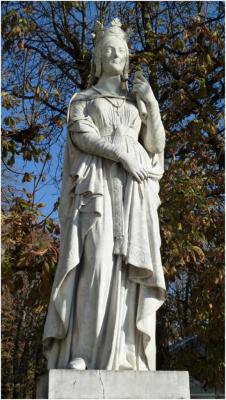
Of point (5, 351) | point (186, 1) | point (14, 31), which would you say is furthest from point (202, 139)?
point (5, 351)

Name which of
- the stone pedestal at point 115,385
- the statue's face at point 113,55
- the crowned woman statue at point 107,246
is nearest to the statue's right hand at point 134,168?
the crowned woman statue at point 107,246

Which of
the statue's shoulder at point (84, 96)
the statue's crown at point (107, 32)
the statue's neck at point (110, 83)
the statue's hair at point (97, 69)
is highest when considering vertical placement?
the statue's crown at point (107, 32)

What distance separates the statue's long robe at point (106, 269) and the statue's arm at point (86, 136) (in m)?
0.02

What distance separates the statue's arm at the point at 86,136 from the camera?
23.5ft

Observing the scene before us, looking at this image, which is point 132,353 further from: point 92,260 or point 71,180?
point 71,180

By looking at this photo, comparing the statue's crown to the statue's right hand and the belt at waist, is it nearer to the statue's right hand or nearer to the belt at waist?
the belt at waist

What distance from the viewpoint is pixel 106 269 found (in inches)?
268

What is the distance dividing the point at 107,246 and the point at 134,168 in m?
0.79

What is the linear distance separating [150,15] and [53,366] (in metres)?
8.91

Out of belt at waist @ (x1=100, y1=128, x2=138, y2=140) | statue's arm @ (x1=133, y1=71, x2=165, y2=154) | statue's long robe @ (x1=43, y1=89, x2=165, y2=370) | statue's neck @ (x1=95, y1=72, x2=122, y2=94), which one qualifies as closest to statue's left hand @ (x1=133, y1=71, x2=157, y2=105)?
statue's arm @ (x1=133, y1=71, x2=165, y2=154)

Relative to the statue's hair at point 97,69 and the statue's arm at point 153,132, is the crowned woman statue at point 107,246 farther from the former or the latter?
the statue's hair at point 97,69

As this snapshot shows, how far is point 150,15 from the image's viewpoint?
46.6 ft

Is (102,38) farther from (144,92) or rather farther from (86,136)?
(86,136)

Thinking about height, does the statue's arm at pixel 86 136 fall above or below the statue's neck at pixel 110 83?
below
